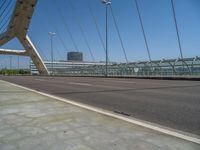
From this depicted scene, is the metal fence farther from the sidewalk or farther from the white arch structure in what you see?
the sidewalk

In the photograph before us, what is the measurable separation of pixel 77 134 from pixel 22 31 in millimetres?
59171

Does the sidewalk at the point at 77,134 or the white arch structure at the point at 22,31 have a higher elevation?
the white arch structure at the point at 22,31

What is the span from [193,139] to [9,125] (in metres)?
3.33

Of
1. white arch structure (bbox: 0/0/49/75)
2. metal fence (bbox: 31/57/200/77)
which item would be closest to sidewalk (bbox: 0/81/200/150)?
metal fence (bbox: 31/57/200/77)

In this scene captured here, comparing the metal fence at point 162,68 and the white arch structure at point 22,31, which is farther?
the white arch structure at point 22,31

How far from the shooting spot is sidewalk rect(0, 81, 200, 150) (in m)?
3.66

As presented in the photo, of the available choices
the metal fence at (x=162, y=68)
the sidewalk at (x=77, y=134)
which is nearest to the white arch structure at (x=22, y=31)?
the metal fence at (x=162, y=68)

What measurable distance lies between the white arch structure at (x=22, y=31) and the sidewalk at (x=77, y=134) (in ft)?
100.0

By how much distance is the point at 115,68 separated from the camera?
119 feet

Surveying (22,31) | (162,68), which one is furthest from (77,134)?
(22,31)

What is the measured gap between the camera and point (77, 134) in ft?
13.9

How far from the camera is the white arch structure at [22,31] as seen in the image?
4353cm

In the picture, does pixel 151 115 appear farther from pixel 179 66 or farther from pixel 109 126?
pixel 179 66

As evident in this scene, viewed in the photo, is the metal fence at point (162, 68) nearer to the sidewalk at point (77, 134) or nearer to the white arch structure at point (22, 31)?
the white arch structure at point (22, 31)
